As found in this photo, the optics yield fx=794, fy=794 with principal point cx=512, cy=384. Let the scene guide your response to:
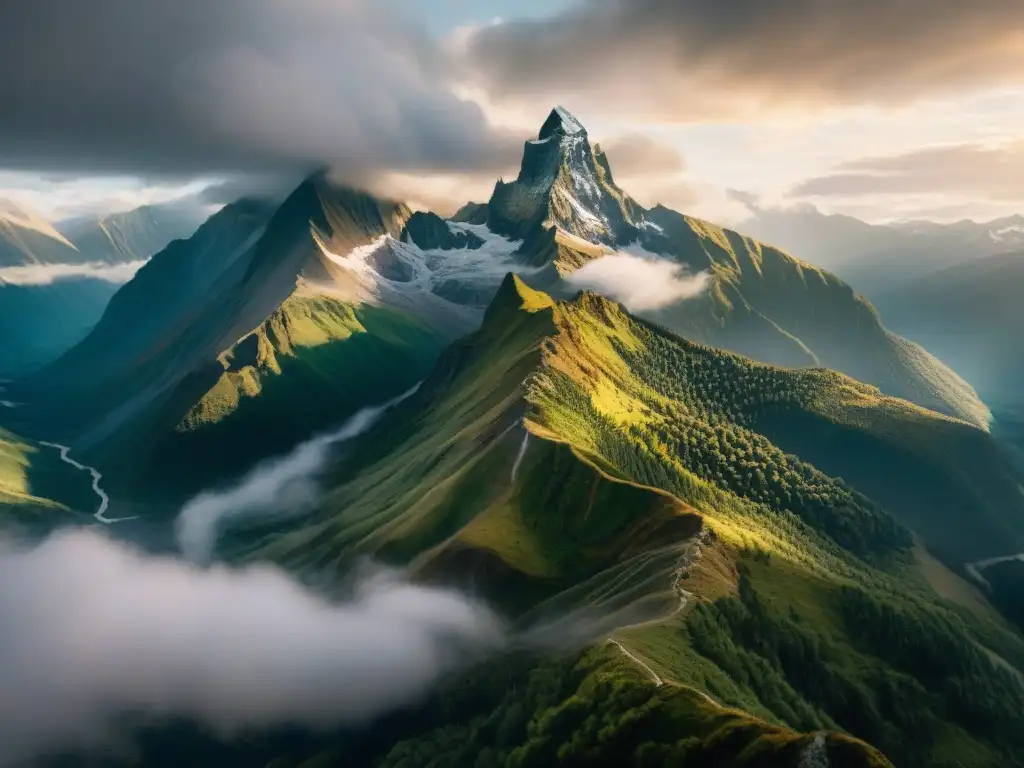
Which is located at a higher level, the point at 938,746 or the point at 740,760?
the point at 740,760

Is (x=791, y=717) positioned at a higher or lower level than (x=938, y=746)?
higher

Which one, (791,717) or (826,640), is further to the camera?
(826,640)

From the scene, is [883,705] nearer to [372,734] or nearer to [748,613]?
[748,613]

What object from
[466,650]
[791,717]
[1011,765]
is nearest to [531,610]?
[466,650]

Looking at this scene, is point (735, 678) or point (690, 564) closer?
point (735, 678)

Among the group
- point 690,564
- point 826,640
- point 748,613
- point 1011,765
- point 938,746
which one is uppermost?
point 690,564

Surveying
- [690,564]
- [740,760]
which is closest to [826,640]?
[690,564]

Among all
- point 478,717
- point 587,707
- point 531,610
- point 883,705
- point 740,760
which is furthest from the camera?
point 531,610

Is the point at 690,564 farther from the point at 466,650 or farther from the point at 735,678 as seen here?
the point at 466,650

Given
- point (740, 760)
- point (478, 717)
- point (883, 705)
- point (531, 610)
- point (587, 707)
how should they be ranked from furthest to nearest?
point (531, 610)
point (883, 705)
point (478, 717)
point (587, 707)
point (740, 760)
